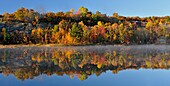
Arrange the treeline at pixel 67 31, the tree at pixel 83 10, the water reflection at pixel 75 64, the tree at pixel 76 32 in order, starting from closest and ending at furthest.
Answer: the water reflection at pixel 75 64, the tree at pixel 76 32, the treeline at pixel 67 31, the tree at pixel 83 10

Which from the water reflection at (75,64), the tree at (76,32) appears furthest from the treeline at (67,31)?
the water reflection at (75,64)

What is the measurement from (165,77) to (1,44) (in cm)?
6094

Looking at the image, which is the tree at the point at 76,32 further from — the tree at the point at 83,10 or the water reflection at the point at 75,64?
the water reflection at the point at 75,64

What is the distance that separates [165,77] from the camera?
16750mm

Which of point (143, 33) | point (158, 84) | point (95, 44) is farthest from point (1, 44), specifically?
point (158, 84)

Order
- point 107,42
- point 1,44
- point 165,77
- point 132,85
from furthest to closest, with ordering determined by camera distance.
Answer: point 107,42, point 1,44, point 165,77, point 132,85

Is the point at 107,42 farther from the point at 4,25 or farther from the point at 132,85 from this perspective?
the point at 132,85

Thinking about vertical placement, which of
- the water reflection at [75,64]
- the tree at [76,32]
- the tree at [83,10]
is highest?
the tree at [83,10]

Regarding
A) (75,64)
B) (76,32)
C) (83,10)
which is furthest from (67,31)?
(75,64)

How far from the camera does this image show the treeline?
7750 cm

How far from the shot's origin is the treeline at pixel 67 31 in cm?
7750

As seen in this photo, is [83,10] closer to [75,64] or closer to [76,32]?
[76,32]

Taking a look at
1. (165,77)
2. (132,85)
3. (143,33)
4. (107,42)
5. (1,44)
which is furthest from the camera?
(143,33)

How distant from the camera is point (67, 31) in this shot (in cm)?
8169
